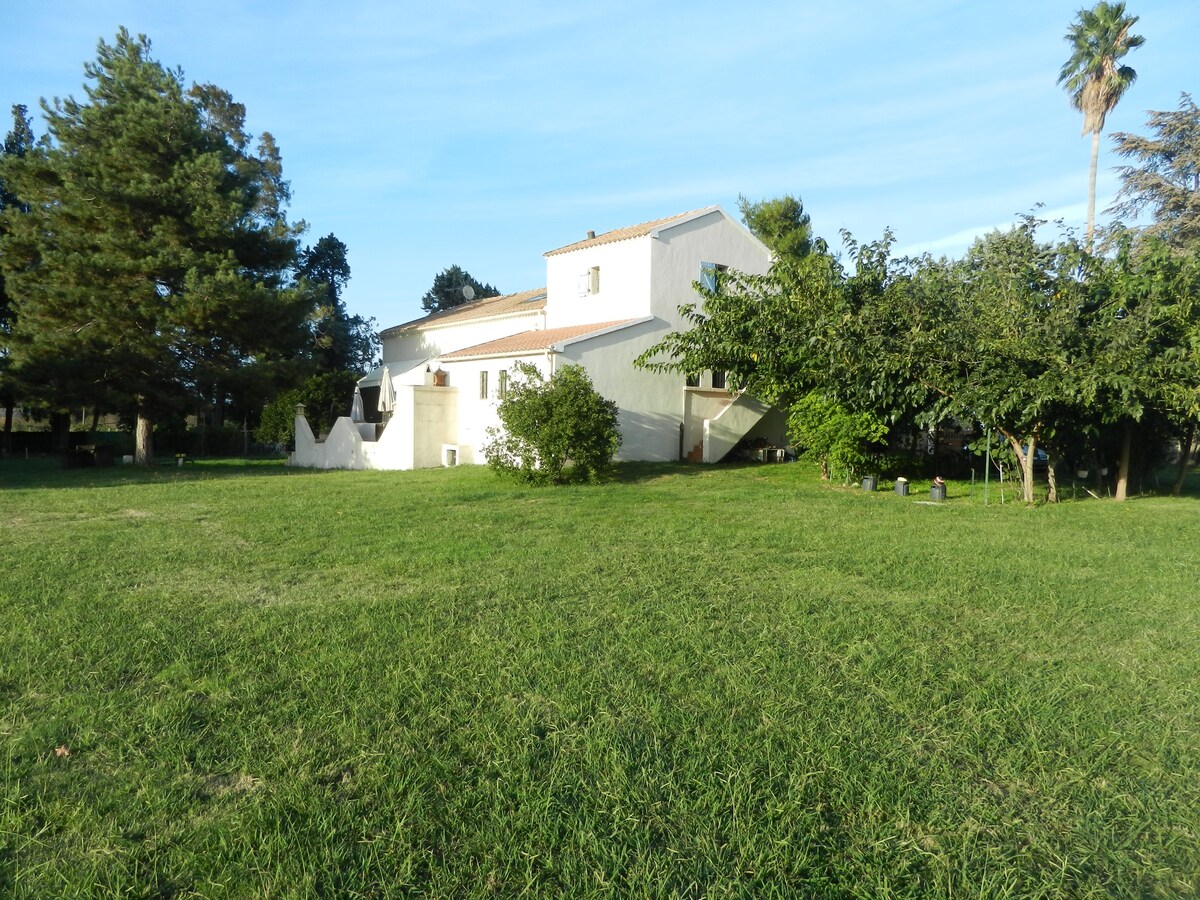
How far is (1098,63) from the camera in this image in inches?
1218

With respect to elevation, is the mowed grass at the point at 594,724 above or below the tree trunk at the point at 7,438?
below

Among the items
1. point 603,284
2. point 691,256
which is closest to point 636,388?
point 603,284

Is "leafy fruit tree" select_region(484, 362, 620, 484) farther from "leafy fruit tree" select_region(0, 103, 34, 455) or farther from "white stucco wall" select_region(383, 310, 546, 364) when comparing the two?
"leafy fruit tree" select_region(0, 103, 34, 455)

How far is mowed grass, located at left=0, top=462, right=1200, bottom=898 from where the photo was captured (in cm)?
280

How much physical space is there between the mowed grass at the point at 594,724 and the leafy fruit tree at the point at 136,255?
13.6 meters

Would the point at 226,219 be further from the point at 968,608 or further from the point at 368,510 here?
the point at 968,608

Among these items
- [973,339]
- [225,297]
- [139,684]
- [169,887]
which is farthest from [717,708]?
[225,297]

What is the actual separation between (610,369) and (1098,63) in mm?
24186

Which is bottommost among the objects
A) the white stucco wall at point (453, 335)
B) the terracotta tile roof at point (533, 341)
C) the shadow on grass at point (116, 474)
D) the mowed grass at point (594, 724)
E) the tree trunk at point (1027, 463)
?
the mowed grass at point (594, 724)

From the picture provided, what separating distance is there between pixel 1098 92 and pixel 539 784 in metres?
36.9

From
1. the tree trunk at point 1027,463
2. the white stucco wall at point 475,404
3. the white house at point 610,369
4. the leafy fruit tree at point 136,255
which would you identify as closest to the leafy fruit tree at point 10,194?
the leafy fruit tree at point 136,255

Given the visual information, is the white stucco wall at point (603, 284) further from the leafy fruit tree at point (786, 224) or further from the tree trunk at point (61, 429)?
the tree trunk at point (61, 429)

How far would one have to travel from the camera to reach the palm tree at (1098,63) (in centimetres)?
3034

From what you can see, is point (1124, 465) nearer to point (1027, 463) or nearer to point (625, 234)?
point (1027, 463)
